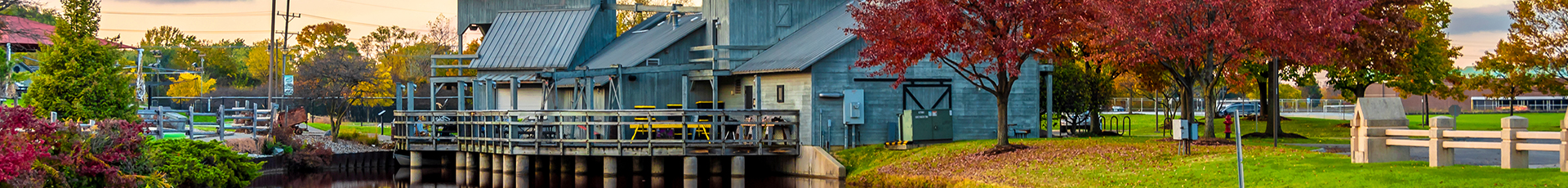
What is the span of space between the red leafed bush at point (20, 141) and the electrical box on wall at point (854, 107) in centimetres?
1565

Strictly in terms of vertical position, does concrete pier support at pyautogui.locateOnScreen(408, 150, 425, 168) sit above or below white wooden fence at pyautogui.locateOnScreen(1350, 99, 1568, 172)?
below

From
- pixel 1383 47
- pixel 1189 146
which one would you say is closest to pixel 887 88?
pixel 1189 146

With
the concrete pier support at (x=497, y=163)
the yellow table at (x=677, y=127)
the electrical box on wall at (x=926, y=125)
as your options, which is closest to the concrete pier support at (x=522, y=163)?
the concrete pier support at (x=497, y=163)

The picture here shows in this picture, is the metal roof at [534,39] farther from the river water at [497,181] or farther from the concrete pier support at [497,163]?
the concrete pier support at [497,163]

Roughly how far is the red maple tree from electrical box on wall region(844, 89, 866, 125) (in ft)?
19.1

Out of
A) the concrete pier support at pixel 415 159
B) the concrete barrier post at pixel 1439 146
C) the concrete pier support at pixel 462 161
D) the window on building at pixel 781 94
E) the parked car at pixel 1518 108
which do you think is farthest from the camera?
the parked car at pixel 1518 108

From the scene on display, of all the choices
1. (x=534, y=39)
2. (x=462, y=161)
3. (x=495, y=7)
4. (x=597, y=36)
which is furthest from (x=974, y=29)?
(x=495, y=7)

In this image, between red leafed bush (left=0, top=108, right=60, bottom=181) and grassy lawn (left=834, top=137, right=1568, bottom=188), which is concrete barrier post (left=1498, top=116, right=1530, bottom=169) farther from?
red leafed bush (left=0, top=108, right=60, bottom=181)

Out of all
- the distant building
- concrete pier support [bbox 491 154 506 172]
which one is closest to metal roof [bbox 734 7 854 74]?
the distant building

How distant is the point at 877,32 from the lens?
88.1 ft

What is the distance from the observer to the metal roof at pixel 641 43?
39750 millimetres

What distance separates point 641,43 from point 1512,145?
28336 mm

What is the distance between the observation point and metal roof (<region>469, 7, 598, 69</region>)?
139 ft

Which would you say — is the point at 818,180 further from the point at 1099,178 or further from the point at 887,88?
the point at 1099,178
